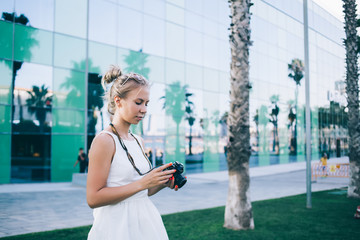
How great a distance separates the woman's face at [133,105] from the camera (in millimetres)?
2182

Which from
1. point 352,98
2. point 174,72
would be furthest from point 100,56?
point 352,98

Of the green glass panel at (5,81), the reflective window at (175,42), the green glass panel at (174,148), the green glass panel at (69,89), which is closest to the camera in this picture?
the green glass panel at (5,81)

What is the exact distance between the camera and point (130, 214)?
7.01 feet

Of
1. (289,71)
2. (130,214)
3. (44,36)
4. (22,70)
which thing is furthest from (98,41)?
(289,71)

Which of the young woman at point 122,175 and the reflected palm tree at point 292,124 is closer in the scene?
the young woman at point 122,175

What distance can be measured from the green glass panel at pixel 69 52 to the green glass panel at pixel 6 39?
2.19 metres

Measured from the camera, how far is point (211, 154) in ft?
84.7

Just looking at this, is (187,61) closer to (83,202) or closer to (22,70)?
(22,70)

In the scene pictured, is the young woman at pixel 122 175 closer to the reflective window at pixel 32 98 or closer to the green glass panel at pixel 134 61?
the reflective window at pixel 32 98

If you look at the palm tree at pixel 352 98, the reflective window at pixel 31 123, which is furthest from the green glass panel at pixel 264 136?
the reflective window at pixel 31 123

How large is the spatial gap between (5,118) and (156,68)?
9.81 m

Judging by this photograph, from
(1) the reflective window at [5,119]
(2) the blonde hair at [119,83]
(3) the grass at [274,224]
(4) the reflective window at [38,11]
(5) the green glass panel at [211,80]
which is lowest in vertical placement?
(3) the grass at [274,224]

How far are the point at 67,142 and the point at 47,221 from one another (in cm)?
1016

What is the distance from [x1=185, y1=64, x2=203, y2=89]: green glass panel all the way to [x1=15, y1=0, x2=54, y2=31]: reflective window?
10014mm
